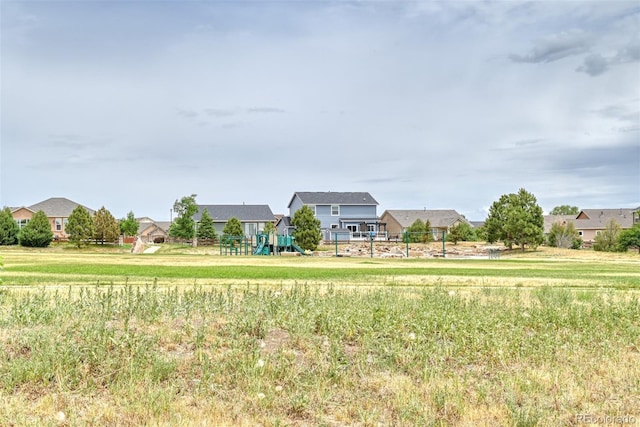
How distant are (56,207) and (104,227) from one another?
25.4m

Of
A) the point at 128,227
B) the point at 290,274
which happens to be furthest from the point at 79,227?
the point at 290,274

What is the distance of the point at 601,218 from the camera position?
104250 mm

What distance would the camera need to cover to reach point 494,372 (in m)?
7.57

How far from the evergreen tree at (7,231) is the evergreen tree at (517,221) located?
50311 mm

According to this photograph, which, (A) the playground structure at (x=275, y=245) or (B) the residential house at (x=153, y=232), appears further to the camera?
(B) the residential house at (x=153, y=232)

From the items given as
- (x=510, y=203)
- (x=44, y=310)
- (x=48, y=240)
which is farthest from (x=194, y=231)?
(x=44, y=310)

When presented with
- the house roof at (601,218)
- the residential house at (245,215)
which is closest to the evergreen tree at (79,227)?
the residential house at (245,215)

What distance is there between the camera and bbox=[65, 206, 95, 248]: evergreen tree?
209 ft

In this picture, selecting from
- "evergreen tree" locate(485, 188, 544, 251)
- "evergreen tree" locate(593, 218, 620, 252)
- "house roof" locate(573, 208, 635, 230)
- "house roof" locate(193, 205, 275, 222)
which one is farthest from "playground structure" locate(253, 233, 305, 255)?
"house roof" locate(573, 208, 635, 230)

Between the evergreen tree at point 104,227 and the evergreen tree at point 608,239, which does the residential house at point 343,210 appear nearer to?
the evergreen tree at point 104,227

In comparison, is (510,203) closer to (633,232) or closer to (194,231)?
(633,232)

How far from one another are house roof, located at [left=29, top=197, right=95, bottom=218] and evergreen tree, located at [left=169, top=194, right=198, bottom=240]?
61.6ft

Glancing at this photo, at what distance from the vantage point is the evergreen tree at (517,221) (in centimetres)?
6200

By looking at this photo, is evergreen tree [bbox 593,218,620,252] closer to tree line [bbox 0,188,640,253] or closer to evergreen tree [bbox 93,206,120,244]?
tree line [bbox 0,188,640,253]
